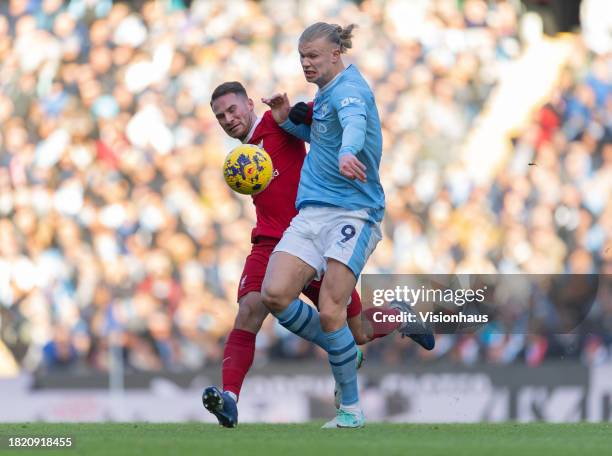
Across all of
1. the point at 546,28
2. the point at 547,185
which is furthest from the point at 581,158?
the point at 546,28

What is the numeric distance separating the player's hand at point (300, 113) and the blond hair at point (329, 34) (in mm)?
349

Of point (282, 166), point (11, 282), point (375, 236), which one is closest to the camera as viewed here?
point (375, 236)

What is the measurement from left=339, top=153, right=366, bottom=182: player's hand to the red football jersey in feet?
3.28

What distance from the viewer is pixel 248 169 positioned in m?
5.93

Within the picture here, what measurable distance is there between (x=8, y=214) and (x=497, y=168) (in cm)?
398

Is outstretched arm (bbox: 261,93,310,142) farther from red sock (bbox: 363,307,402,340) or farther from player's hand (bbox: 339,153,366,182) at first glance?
red sock (bbox: 363,307,402,340)

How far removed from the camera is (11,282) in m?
10.0

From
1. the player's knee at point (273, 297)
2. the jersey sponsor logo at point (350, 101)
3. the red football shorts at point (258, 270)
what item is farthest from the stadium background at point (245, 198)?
the jersey sponsor logo at point (350, 101)

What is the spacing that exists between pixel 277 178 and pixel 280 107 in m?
0.37

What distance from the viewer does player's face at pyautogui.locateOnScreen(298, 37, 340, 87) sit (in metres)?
5.73

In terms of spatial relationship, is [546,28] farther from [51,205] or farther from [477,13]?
[51,205]

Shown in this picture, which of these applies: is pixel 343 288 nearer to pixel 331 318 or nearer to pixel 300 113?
pixel 331 318

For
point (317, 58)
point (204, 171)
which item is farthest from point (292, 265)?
point (204, 171)

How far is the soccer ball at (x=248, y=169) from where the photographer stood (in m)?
5.91
